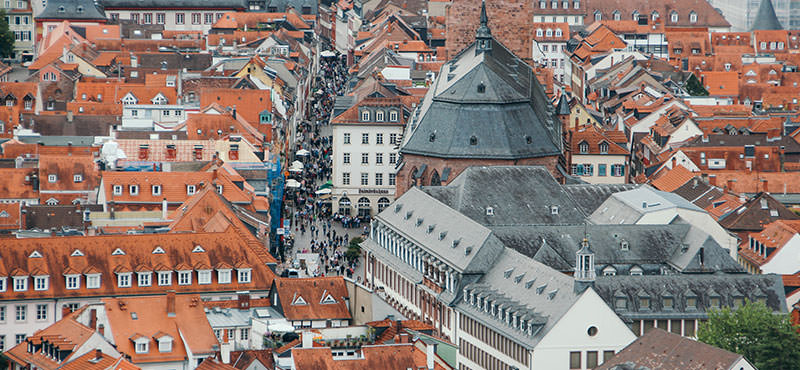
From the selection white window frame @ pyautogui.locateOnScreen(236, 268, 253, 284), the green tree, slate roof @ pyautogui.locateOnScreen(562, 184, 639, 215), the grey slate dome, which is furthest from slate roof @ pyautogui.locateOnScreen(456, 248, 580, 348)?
the grey slate dome

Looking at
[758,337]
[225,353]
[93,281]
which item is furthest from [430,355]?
[93,281]

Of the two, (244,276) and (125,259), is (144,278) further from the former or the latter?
(244,276)

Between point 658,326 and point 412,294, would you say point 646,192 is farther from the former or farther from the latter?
point 658,326

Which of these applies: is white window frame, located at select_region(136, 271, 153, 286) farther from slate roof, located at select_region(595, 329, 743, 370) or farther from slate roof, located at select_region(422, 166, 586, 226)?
slate roof, located at select_region(595, 329, 743, 370)

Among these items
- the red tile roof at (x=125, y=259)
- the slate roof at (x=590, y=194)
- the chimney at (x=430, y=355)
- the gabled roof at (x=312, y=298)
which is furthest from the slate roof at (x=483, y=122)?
the chimney at (x=430, y=355)

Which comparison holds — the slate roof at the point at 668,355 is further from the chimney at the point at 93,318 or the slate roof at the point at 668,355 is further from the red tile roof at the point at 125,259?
the red tile roof at the point at 125,259
